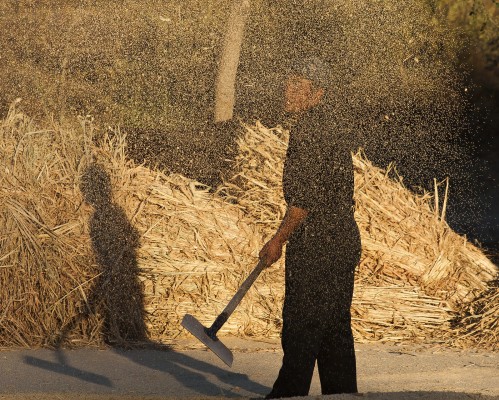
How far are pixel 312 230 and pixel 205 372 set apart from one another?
1.62 meters

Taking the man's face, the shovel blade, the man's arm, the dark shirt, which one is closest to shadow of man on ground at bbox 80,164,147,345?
the shovel blade

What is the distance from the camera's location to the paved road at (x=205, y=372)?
581cm

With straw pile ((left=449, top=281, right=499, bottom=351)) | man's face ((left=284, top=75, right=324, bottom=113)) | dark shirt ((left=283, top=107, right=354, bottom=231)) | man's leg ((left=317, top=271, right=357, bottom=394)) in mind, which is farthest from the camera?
straw pile ((left=449, top=281, right=499, bottom=351))

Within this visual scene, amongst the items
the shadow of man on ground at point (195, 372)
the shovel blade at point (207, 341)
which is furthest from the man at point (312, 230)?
the shadow of man on ground at point (195, 372)

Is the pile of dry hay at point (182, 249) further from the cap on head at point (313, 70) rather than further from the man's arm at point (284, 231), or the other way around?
the cap on head at point (313, 70)

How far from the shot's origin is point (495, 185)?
47.2ft

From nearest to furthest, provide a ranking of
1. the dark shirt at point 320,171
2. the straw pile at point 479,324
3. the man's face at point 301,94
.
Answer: the dark shirt at point 320,171 → the man's face at point 301,94 → the straw pile at point 479,324

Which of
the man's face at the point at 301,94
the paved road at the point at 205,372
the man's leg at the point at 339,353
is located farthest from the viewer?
the paved road at the point at 205,372

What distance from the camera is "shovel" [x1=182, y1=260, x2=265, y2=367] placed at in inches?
202

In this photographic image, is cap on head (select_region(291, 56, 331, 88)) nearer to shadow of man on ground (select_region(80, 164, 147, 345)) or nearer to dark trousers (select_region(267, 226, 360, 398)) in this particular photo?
dark trousers (select_region(267, 226, 360, 398))

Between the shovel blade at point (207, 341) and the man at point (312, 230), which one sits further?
the shovel blade at point (207, 341)

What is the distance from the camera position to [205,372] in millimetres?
6320

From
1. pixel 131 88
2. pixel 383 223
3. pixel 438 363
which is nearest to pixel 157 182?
pixel 383 223

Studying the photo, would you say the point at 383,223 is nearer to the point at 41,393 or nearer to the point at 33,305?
the point at 33,305
